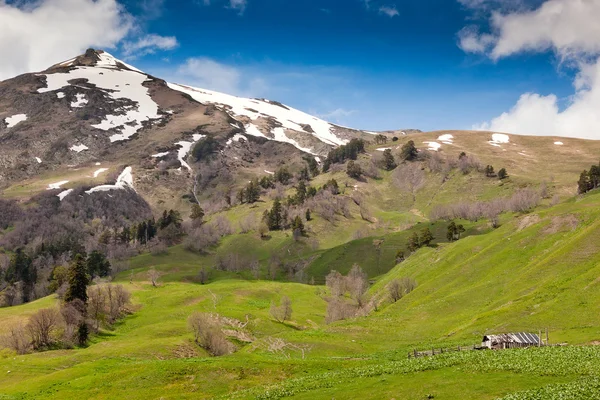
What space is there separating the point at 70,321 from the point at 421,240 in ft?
410

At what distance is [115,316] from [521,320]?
317ft

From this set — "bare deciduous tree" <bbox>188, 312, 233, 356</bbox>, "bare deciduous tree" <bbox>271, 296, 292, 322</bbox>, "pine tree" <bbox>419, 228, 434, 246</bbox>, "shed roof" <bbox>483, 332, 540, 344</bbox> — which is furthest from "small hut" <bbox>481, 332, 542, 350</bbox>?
"pine tree" <bbox>419, 228, 434, 246</bbox>

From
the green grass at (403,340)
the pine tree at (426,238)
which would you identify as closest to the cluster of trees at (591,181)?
the pine tree at (426,238)

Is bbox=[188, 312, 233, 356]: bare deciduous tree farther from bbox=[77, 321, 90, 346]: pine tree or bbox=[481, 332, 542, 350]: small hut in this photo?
bbox=[481, 332, 542, 350]: small hut

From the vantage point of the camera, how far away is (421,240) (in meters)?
176

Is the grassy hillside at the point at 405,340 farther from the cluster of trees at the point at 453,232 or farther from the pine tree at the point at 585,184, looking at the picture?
the pine tree at the point at 585,184

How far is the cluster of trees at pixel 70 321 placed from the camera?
91.4 metres

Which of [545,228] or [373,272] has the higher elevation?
[545,228]

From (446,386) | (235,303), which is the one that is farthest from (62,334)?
(446,386)

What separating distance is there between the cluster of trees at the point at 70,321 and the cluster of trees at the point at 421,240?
109 meters

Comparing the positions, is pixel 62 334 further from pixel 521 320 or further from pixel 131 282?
pixel 521 320

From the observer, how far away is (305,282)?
187 metres

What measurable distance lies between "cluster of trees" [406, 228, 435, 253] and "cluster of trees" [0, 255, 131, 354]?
109 metres

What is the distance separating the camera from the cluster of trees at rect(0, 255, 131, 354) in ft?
300
